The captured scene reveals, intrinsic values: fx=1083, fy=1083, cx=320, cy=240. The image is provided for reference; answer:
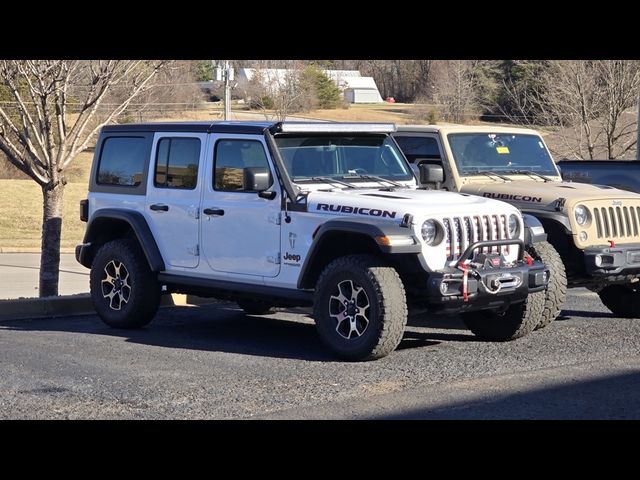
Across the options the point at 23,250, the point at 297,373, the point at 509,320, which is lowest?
the point at 23,250

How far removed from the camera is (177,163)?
1036cm

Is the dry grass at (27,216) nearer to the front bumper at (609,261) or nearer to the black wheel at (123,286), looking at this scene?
the black wheel at (123,286)

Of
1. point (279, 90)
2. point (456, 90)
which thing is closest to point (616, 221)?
point (279, 90)

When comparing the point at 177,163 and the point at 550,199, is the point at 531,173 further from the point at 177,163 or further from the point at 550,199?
the point at 177,163

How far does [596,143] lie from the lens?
26531 mm

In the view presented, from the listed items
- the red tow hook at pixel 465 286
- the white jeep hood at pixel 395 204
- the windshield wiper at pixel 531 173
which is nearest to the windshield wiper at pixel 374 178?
the white jeep hood at pixel 395 204

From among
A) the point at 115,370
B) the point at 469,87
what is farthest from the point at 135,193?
the point at 469,87

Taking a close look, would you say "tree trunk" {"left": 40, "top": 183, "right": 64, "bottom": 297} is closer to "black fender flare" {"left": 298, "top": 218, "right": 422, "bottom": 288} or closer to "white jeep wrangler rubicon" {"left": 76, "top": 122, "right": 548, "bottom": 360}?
"white jeep wrangler rubicon" {"left": 76, "top": 122, "right": 548, "bottom": 360}

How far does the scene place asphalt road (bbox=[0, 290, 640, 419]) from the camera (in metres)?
7.03

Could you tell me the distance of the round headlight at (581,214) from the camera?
10.5 metres

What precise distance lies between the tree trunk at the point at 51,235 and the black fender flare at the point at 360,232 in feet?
16.2

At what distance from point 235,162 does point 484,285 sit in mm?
2596

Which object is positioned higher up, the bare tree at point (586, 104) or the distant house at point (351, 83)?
the distant house at point (351, 83)

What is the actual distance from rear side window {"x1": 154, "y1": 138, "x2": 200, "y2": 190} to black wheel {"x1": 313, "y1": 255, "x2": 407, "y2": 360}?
2036 millimetres
